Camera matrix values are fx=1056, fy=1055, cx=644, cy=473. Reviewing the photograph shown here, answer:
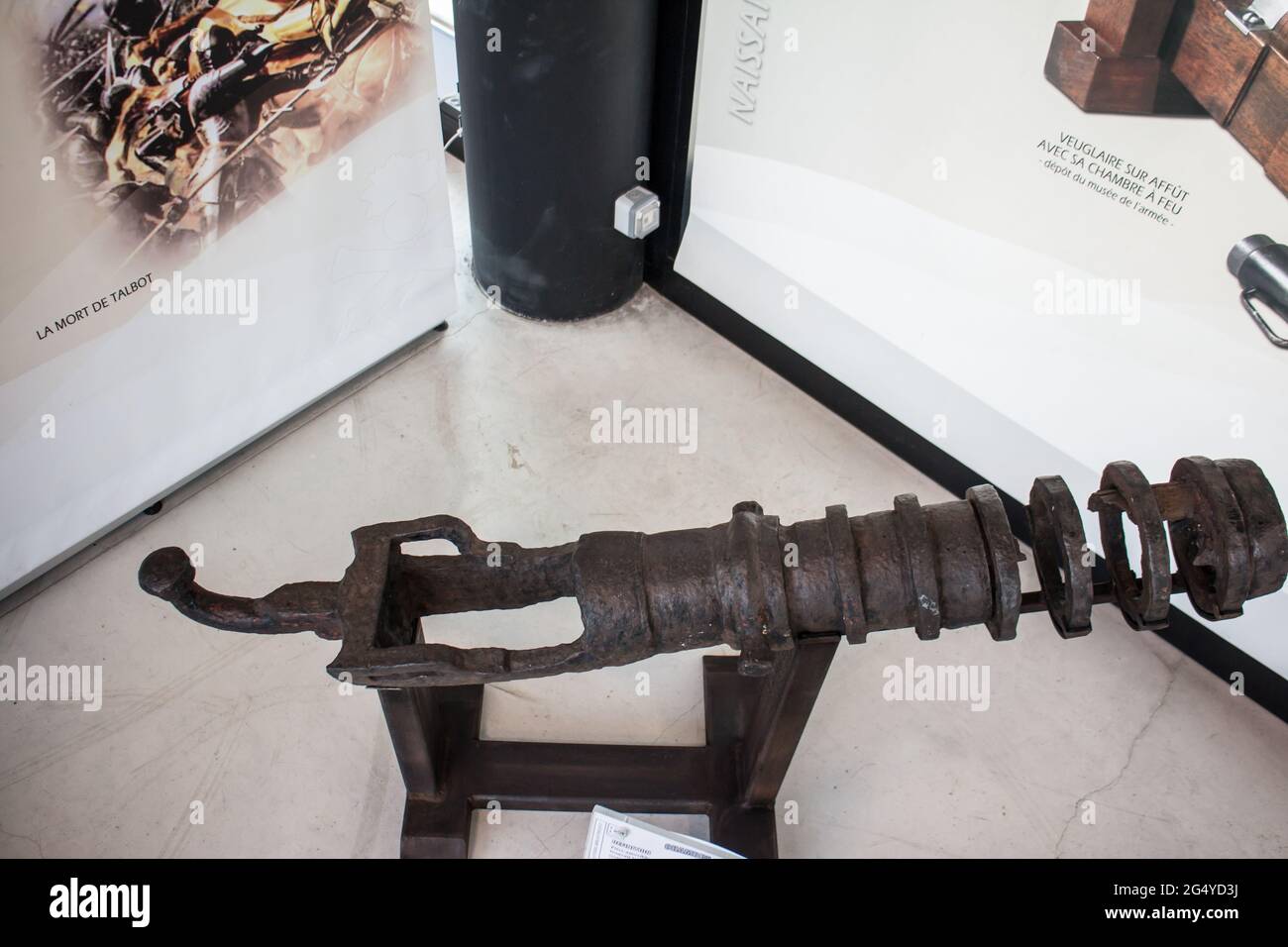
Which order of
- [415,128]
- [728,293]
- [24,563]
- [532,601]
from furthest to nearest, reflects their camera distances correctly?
[728,293], [415,128], [24,563], [532,601]

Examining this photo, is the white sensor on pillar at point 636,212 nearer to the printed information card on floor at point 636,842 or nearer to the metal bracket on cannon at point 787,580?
the metal bracket on cannon at point 787,580

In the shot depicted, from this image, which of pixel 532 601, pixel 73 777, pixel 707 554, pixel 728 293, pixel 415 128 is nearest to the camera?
pixel 707 554

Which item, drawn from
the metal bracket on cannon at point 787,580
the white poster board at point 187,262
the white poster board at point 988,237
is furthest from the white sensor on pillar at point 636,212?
the metal bracket on cannon at point 787,580

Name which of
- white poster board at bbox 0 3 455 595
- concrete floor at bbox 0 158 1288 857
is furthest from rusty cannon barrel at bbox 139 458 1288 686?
white poster board at bbox 0 3 455 595

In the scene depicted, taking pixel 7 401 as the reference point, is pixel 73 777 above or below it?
below

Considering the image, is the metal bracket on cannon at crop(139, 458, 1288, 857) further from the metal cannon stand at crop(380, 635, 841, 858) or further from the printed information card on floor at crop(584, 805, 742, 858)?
the printed information card on floor at crop(584, 805, 742, 858)

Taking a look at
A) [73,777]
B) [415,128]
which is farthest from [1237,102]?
[73,777]

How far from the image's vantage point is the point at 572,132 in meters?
3.18

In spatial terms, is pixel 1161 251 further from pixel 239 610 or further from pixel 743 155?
pixel 239 610

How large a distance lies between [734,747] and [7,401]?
1.96 m

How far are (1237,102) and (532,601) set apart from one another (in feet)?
5.80

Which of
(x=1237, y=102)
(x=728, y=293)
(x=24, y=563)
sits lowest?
(x=24, y=563)

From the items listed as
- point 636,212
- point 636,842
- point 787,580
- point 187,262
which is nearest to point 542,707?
point 636,842

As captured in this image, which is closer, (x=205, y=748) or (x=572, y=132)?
(x=205, y=748)
